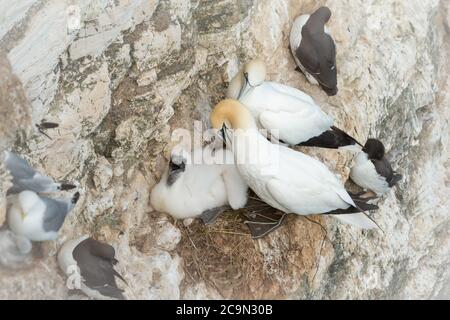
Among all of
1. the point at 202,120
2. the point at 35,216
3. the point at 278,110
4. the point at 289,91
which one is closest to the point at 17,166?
the point at 35,216

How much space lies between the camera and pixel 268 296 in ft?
15.4

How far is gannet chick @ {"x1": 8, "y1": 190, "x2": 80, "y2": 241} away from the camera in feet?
12.2

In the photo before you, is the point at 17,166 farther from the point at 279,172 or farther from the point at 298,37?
the point at 298,37

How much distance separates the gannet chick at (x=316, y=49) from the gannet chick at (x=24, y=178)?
2.22m

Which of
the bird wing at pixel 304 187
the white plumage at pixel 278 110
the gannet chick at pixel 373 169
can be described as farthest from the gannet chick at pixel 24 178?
the gannet chick at pixel 373 169

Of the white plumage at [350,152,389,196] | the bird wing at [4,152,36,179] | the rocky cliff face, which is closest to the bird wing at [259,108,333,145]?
the rocky cliff face

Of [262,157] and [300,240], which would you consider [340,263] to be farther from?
[262,157]

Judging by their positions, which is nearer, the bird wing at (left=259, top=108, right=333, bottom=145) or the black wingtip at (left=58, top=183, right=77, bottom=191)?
the black wingtip at (left=58, top=183, right=77, bottom=191)

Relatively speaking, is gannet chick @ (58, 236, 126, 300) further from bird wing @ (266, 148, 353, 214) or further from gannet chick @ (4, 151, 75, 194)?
bird wing @ (266, 148, 353, 214)

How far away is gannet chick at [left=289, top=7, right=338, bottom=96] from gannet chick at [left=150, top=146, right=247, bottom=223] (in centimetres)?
93

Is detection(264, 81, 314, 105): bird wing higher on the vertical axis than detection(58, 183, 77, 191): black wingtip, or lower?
lower

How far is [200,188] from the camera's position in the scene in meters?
4.96

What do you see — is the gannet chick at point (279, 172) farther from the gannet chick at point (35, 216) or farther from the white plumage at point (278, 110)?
the gannet chick at point (35, 216)
